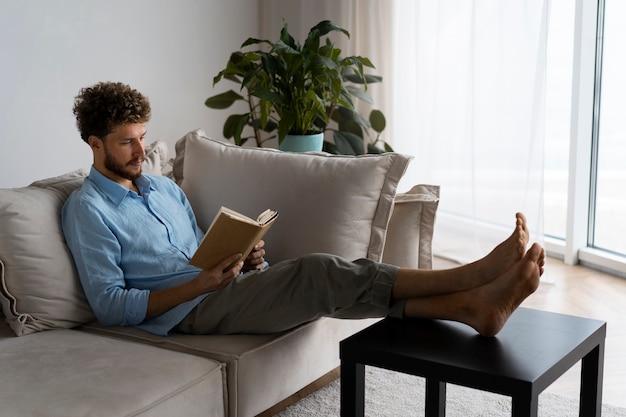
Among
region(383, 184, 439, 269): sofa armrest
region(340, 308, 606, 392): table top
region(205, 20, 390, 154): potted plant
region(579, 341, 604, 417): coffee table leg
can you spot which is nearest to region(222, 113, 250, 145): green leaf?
Answer: region(205, 20, 390, 154): potted plant

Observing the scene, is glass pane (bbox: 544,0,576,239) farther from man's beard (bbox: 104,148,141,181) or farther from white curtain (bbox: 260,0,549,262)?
man's beard (bbox: 104,148,141,181)

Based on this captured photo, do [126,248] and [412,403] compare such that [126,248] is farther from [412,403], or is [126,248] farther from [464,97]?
[464,97]

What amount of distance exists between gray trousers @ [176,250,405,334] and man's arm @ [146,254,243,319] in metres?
0.04

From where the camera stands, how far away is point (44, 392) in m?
1.93

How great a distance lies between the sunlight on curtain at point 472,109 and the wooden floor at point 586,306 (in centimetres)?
27

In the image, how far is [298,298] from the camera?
235cm

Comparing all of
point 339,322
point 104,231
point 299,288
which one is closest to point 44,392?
point 104,231

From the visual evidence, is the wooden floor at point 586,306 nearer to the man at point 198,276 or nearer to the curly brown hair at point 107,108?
the man at point 198,276

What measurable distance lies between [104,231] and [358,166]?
2.67 ft

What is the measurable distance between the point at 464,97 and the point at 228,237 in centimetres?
253

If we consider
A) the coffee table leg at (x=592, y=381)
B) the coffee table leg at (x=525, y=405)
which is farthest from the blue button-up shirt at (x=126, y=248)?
the coffee table leg at (x=592, y=381)

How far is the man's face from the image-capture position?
2.53 metres

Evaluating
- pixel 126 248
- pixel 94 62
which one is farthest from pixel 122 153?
pixel 94 62

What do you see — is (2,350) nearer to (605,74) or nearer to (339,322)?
(339,322)
